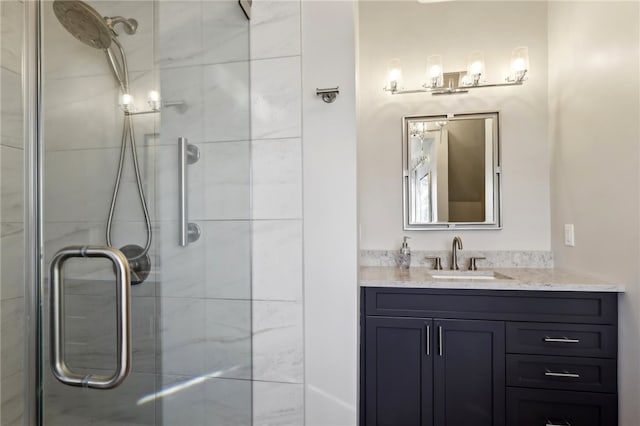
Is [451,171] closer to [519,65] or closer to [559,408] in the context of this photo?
[519,65]

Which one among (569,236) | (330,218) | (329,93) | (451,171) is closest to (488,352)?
(569,236)

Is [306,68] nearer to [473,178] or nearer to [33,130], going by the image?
[33,130]

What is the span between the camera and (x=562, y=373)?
1.53m

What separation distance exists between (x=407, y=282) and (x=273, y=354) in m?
0.70

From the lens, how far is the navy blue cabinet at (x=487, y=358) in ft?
4.99

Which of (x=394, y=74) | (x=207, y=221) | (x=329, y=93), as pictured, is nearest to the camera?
(x=207, y=221)

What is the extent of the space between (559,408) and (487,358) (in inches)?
14.3

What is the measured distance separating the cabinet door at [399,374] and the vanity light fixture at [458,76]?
1434mm

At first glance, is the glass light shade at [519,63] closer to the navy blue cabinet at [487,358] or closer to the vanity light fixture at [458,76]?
the vanity light fixture at [458,76]

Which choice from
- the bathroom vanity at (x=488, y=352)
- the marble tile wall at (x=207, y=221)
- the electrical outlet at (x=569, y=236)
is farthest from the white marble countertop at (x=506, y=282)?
the marble tile wall at (x=207, y=221)

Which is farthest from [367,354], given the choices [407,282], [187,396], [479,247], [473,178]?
[473,178]

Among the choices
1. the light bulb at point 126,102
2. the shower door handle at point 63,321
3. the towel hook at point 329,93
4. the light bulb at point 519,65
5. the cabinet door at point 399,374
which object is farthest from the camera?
the light bulb at point 519,65

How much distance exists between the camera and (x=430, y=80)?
214 cm

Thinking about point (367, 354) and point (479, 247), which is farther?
point (479, 247)
